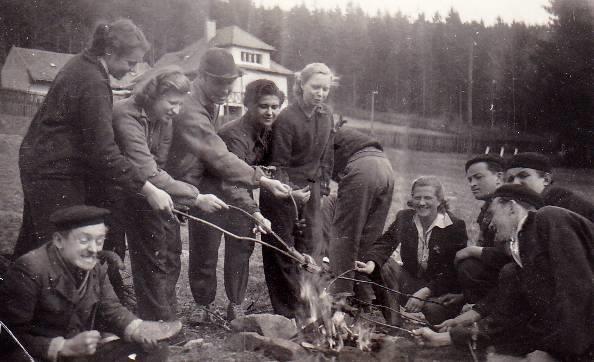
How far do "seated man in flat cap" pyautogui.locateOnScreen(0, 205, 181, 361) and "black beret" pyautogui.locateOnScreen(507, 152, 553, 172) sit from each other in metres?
2.76

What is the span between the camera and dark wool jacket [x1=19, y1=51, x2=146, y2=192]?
343 cm

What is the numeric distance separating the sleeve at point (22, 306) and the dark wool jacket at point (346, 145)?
206cm

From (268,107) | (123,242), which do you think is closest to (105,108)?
(123,242)

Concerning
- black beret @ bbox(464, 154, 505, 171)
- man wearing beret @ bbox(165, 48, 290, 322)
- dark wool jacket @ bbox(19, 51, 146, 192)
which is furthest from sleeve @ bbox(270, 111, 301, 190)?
black beret @ bbox(464, 154, 505, 171)

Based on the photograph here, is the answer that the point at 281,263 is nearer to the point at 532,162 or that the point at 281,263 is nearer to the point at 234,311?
the point at 234,311

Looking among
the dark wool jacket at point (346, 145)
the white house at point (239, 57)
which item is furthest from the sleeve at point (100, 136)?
the dark wool jacket at point (346, 145)

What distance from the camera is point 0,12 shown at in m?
3.77

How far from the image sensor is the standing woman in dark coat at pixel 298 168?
411cm

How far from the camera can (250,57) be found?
13.3ft

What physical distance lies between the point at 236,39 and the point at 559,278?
8.18 ft

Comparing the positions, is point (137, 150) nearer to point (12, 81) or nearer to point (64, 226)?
point (64, 226)

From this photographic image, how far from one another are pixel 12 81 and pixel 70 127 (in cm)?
61

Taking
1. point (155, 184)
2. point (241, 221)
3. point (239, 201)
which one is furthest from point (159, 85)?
point (241, 221)

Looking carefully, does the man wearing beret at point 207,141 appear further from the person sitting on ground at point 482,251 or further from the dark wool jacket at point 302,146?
the person sitting on ground at point 482,251
